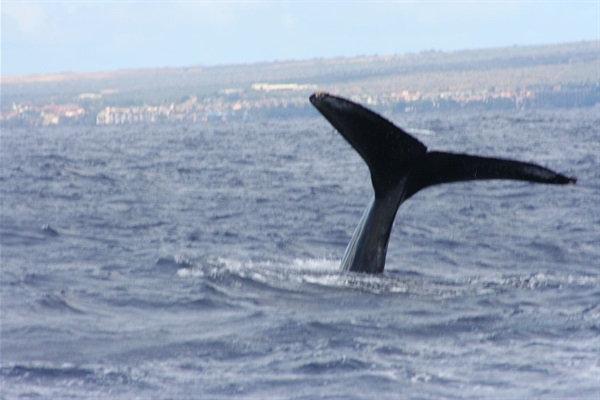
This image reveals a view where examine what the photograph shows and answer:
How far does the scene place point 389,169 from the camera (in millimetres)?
11391

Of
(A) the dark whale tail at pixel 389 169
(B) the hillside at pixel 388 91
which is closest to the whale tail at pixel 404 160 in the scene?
(A) the dark whale tail at pixel 389 169

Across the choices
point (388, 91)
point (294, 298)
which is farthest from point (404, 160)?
point (388, 91)

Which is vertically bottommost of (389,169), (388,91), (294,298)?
(388,91)

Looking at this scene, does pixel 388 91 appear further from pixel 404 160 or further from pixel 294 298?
pixel 294 298

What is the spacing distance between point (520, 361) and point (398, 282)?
12.2 feet

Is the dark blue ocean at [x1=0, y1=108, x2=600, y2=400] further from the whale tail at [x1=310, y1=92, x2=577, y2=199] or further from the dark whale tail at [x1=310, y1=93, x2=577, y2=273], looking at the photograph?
the whale tail at [x1=310, y1=92, x2=577, y2=199]

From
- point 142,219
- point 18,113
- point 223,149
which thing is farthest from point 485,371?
point 18,113

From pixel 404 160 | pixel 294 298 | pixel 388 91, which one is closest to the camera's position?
pixel 294 298

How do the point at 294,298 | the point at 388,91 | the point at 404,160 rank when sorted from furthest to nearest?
the point at 388,91 < the point at 404,160 < the point at 294,298

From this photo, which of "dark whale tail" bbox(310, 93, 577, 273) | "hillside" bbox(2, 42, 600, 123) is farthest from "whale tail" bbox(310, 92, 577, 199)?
"hillside" bbox(2, 42, 600, 123)

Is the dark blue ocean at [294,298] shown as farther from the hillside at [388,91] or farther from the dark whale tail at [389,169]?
the hillside at [388,91]

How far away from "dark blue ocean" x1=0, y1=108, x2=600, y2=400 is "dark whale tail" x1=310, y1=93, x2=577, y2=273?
37 centimetres

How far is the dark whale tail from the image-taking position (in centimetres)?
1057

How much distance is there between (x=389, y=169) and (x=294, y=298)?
1707mm
